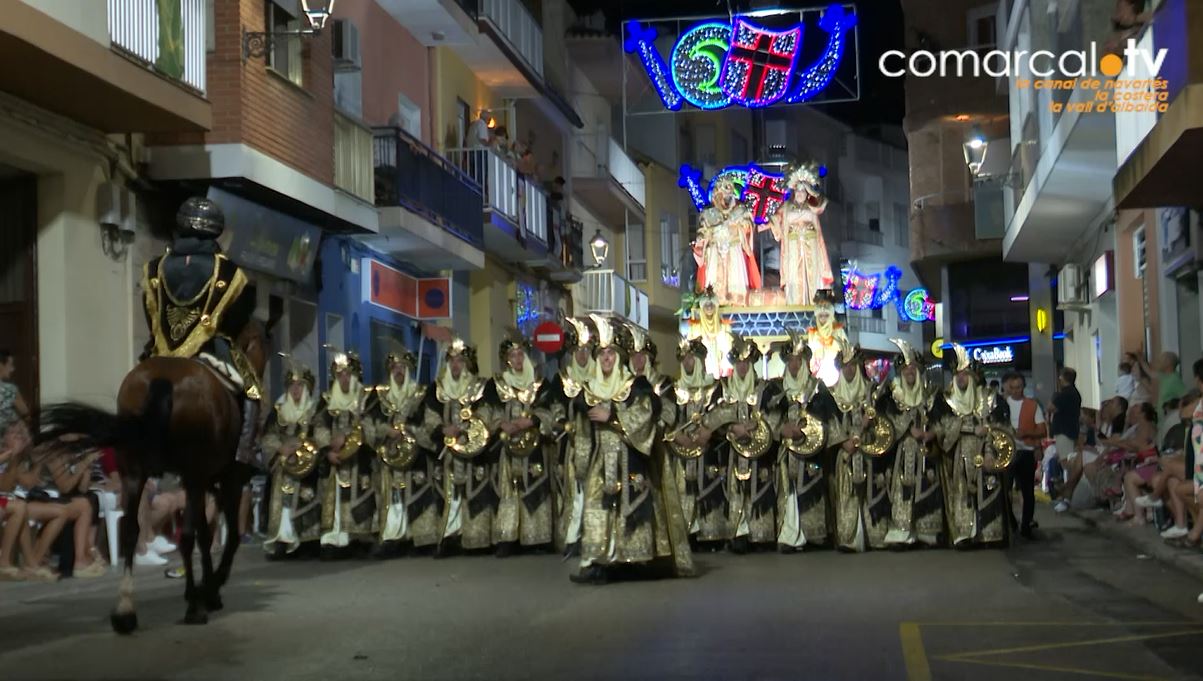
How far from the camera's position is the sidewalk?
44.9 feet

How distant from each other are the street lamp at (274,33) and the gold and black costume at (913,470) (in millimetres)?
7600

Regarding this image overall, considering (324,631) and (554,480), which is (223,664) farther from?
(554,480)

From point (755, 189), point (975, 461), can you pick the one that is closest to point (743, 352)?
point (975, 461)

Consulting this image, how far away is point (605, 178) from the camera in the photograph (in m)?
42.3

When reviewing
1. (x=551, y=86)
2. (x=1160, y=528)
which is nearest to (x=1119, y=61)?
(x=1160, y=528)

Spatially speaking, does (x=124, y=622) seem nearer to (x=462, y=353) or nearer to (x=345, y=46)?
(x=462, y=353)

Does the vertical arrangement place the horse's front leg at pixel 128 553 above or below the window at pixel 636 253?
below

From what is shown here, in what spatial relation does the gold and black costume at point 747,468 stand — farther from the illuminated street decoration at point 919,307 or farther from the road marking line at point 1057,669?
the illuminated street decoration at point 919,307

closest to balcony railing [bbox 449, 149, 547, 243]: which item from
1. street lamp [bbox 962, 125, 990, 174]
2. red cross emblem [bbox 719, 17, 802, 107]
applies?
red cross emblem [bbox 719, 17, 802, 107]

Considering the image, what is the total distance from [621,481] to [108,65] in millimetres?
6225

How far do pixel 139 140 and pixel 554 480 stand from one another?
6.12 meters

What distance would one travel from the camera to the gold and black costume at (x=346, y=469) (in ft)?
53.9

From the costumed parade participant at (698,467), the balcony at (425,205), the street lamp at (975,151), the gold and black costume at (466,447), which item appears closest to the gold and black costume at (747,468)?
the costumed parade participant at (698,467)

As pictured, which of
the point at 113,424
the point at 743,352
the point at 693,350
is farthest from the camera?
the point at 743,352
